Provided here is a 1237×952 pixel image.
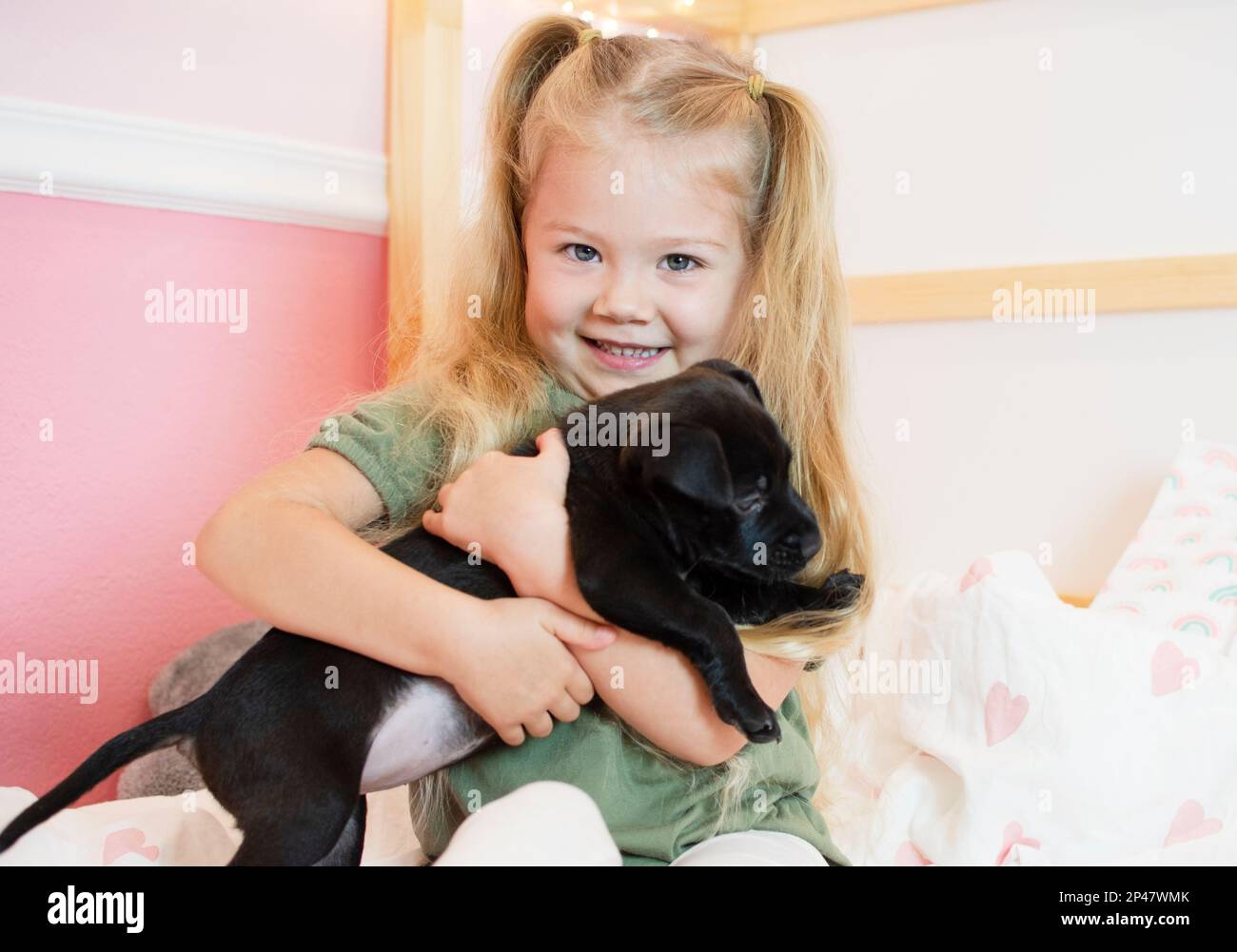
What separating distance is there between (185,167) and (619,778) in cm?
123

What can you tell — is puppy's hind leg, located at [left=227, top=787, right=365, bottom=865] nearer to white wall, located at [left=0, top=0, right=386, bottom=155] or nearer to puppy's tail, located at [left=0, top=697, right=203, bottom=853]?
puppy's tail, located at [left=0, top=697, right=203, bottom=853]

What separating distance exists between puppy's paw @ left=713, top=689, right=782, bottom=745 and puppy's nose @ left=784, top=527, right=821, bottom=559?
0.52 ft

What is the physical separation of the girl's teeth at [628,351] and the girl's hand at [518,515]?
8.5 inches

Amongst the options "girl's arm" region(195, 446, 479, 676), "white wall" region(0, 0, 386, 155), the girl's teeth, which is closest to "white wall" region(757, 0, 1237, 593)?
"white wall" region(0, 0, 386, 155)

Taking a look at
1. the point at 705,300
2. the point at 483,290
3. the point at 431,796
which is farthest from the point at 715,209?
the point at 431,796

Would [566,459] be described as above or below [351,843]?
above

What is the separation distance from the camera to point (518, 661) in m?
1.12

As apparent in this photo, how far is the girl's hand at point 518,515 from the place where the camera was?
1.13 metres

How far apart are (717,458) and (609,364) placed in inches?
15.4

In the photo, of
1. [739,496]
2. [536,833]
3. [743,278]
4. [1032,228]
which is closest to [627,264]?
[743,278]

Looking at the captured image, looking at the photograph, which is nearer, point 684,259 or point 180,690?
point 684,259

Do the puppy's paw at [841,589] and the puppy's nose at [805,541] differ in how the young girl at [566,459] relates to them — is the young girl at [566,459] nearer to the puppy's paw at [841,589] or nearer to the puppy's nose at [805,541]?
the puppy's paw at [841,589]

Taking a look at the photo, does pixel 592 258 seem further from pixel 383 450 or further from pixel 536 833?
pixel 536 833

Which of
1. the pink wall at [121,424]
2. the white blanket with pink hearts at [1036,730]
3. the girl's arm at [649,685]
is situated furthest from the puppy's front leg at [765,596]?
the pink wall at [121,424]
